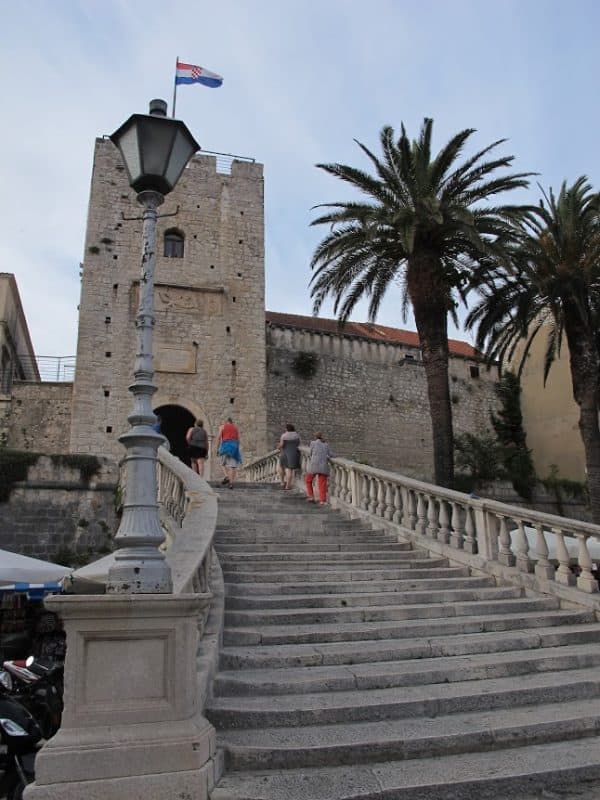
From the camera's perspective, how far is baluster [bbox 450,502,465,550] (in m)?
8.02

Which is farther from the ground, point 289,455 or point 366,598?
point 289,455

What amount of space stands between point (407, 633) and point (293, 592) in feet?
4.35

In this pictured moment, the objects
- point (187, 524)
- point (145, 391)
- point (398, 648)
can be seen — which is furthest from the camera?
point (187, 524)

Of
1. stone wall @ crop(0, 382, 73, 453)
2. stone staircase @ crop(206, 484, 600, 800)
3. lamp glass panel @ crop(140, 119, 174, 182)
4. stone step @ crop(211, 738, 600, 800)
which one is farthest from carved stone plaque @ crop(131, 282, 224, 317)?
stone step @ crop(211, 738, 600, 800)

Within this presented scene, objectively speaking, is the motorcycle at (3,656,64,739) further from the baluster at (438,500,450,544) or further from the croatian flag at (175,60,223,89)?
the croatian flag at (175,60,223,89)

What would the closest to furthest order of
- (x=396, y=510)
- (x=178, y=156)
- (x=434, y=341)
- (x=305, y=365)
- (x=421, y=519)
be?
(x=178, y=156)
(x=421, y=519)
(x=396, y=510)
(x=434, y=341)
(x=305, y=365)

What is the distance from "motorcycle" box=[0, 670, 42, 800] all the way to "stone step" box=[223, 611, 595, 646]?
1699mm

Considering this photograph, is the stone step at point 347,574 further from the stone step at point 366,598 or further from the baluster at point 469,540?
the stone step at point 366,598

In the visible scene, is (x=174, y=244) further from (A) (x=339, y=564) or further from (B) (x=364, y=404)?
(A) (x=339, y=564)

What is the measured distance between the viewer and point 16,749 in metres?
4.68

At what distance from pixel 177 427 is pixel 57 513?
22.9 ft

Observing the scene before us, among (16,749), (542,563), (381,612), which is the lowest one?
(16,749)

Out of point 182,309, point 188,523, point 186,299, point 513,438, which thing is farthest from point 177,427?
point 513,438

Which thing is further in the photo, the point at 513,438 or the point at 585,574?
the point at 513,438
